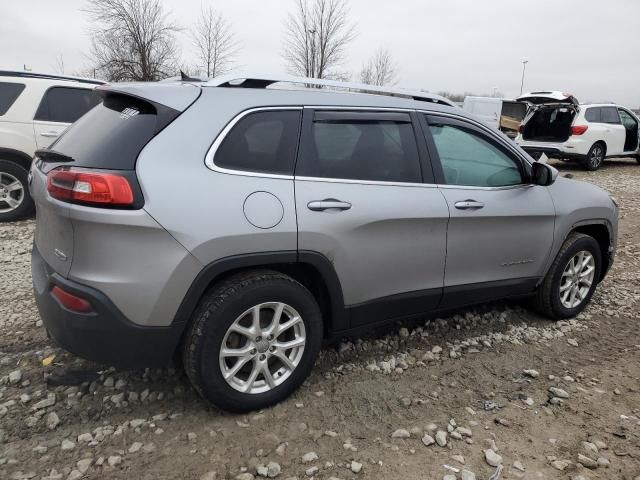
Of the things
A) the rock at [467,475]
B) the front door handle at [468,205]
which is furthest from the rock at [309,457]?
the front door handle at [468,205]

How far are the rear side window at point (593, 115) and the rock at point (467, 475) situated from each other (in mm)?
12438

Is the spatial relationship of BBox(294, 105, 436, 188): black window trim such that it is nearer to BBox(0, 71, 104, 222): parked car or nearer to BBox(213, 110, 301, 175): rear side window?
BBox(213, 110, 301, 175): rear side window

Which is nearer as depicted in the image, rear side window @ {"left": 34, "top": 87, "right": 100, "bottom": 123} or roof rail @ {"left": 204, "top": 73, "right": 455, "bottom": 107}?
roof rail @ {"left": 204, "top": 73, "right": 455, "bottom": 107}

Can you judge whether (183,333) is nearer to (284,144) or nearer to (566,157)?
(284,144)

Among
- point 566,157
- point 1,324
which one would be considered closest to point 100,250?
point 1,324

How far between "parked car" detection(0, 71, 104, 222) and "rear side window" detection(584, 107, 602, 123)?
38.5 ft

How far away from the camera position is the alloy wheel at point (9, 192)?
6250mm

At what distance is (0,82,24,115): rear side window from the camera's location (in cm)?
631

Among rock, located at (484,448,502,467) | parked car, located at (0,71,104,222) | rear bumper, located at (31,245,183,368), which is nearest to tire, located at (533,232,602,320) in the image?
rock, located at (484,448,502,467)

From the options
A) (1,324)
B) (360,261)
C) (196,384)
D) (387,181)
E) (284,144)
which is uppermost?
(284,144)

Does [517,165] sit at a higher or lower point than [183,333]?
higher

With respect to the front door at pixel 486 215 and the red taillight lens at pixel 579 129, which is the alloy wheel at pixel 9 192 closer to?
the front door at pixel 486 215

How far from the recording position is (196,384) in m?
2.46

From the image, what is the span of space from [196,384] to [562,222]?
2890 millimetres
